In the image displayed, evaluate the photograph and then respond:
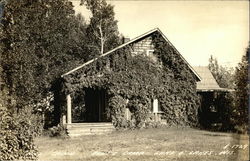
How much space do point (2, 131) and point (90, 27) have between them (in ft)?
128

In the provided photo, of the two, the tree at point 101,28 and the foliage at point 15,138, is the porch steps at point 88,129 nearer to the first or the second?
the foliage at point 15,138

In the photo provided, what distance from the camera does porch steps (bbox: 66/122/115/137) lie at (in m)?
22.8

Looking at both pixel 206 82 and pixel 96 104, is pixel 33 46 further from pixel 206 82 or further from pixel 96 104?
pixel 206 82

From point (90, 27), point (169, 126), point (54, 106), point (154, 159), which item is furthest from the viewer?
point (90, 27)

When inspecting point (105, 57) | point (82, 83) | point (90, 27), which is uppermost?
point (90, 27)

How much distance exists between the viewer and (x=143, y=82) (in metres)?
25.9

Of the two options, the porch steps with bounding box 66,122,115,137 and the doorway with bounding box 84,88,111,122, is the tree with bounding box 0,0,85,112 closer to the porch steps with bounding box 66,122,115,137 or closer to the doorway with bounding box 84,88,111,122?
the doorway with bounding box 84,88,111,122

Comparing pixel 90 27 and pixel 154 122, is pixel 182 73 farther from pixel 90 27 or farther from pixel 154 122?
pixel 90 27

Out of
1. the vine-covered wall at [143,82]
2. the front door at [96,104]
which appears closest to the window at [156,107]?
the vine-covered wall at [143,82]

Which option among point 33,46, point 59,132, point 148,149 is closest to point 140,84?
point 59,132

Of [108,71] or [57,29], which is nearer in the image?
[108,71]

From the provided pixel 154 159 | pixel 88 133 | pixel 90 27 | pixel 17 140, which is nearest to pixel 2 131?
pixel 17 140

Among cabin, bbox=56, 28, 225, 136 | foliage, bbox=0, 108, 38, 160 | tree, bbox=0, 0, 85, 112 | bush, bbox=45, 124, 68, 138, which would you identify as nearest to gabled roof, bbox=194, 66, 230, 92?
cabin, bbox=56, 28, 225, 136

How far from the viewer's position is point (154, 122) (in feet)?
85.8
